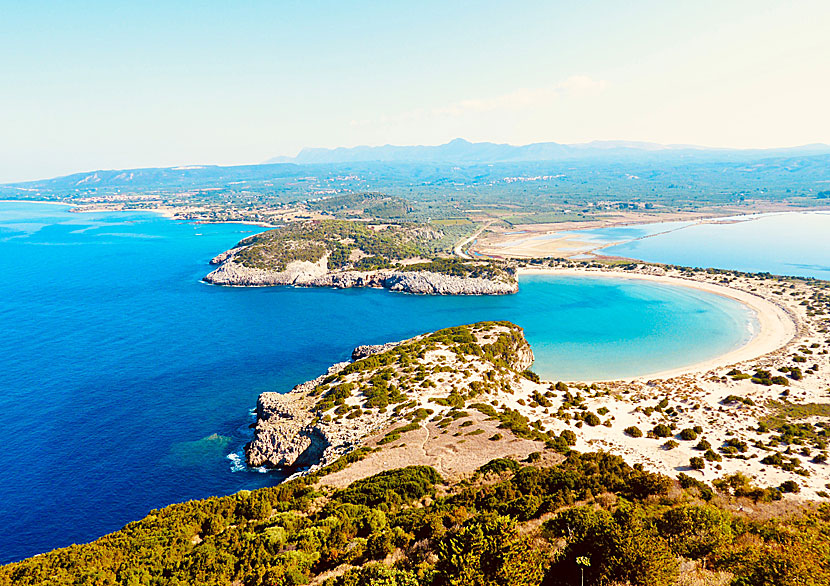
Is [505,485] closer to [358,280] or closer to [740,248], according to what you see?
[358,280]

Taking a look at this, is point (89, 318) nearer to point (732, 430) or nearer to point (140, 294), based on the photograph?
point (140, 294)

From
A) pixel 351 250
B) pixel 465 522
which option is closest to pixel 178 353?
pixel 465 522

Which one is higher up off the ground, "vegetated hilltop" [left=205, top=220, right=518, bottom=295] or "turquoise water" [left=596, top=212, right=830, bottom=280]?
"vegetated hilltop" [left=205, top=220, right=518, bottom=295]

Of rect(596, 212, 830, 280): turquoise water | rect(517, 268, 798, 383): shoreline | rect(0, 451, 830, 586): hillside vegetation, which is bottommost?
rect(517, 268, 798, 383): shoreline

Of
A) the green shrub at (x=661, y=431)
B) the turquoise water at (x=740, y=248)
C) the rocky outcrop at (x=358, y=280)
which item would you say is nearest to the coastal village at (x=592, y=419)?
the green shrub at (x=661, y=431)

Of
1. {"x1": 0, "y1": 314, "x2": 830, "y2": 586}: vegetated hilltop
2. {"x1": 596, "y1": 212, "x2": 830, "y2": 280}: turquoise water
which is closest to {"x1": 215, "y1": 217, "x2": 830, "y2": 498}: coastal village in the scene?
{"x1": 0, "y1": 314, "x2": 830, "y2": 586}: vegetated hilltop

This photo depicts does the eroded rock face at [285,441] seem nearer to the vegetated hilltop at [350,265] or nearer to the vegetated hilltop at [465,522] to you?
the vegetated hilltop at [465,522]

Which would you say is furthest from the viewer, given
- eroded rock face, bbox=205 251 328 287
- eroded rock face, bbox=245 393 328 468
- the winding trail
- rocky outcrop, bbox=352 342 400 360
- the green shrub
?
the winding trail

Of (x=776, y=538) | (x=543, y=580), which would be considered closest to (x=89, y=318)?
(x=543, y=580)

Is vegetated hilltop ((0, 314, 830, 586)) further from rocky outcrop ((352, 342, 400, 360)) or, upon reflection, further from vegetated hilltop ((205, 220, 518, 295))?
vegetated hilltop ((205, 220, 518, 295))
